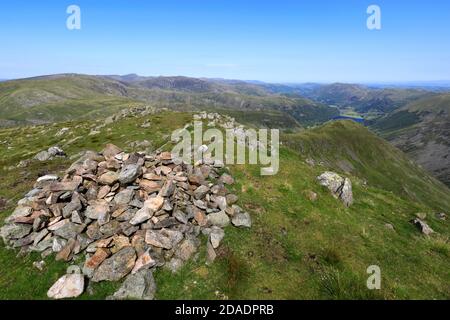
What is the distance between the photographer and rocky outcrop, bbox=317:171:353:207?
29031 mm

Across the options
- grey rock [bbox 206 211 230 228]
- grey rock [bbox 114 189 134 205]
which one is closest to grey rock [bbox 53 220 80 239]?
grey rock [bbox 114 189 134 205]

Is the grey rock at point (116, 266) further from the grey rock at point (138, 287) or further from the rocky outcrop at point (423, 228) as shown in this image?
the rocky outcrop at point (423, 228)

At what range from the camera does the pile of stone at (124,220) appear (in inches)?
661

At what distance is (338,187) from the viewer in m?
29.6

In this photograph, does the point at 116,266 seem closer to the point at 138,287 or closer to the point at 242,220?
the point at 138,287

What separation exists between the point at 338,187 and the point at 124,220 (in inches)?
863

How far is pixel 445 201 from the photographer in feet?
545

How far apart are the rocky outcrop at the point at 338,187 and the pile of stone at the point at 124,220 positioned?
1144cm

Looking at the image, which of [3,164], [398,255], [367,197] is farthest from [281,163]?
[3,164]

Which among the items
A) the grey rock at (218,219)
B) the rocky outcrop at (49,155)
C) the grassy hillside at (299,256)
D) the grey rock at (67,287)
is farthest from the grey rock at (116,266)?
the rocky outcrop at (49,155)

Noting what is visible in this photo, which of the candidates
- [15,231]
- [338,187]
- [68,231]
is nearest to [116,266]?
[68,231]

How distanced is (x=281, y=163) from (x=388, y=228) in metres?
12.9
